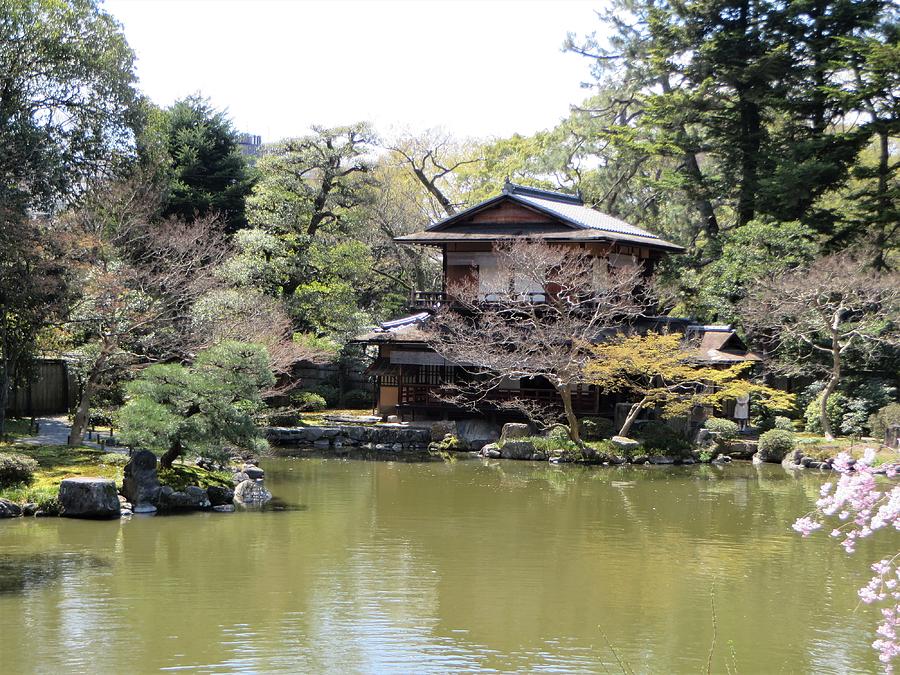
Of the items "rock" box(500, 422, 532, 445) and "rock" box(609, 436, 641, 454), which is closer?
"rock" box(609, 436, 641, 454)

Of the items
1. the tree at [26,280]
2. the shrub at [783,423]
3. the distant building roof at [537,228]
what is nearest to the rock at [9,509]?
the tree at [26,280]

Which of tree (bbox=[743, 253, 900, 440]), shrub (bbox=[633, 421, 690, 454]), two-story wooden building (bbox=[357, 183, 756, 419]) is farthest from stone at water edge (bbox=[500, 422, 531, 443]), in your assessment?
tree (bbox=[743, 253, 900, 440])

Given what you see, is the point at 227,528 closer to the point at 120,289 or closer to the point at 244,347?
the point at 244,347

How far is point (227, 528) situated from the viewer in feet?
41.9

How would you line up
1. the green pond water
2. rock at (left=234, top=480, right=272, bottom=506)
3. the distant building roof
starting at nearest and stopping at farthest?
the green pond water → rock at (left=234, top=480, right=272, bottom=506) → the distant building roof

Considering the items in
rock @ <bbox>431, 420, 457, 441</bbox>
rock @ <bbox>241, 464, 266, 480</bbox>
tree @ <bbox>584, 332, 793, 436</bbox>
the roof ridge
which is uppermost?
the roof ridge

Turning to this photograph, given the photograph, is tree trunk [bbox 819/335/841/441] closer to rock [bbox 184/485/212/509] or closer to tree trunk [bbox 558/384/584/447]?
tree trunk [bbox 558/384/584/447]

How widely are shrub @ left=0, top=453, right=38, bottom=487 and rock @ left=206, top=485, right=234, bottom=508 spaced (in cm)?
249

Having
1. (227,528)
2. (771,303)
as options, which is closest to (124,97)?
(227,528)

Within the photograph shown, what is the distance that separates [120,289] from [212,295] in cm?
497

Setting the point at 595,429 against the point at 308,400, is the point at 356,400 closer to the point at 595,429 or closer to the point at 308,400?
the point at 308,400

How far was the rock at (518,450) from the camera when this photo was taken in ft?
69.6

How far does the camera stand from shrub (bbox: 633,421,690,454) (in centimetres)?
2114

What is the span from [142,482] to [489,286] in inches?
501
